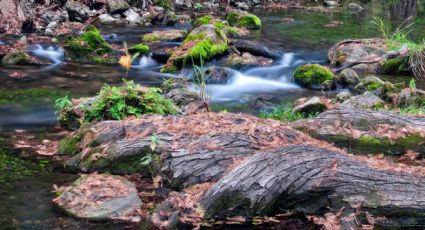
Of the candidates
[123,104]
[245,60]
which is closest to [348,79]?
[245,60]

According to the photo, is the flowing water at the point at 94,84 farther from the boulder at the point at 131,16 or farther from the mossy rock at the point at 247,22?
the boulder at the point at 131,16

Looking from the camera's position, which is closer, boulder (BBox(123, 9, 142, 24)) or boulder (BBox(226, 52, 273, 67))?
boulder (BBox(226, 52, 273, 67))

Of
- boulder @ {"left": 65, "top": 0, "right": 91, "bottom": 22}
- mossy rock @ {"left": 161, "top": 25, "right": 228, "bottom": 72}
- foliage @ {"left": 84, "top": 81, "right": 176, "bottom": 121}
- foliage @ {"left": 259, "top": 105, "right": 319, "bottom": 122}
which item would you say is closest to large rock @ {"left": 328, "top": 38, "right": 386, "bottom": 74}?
mossy rock @ {"left": 161, "top": 25, "right": 228, "bottom": 72}

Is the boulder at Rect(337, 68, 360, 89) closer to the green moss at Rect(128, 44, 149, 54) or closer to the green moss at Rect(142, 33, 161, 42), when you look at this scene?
the green moss at Rect(128, 44, 149, 54)

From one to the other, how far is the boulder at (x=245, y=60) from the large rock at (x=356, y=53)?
218cm

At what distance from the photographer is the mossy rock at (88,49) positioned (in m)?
15.4

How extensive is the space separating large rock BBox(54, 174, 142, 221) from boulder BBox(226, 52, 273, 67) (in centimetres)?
983

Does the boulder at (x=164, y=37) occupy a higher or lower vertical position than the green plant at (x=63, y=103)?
higher

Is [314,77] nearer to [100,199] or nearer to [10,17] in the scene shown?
[100,199]

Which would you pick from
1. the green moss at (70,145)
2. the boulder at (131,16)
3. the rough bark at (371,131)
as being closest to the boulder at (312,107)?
the rough bark at (371,131)

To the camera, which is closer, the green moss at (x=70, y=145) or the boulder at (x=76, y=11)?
the green moss at (x=70, y=145)

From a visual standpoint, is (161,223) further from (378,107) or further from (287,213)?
(378,107)

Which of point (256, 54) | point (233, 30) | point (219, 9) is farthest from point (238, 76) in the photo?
point (219, 9)

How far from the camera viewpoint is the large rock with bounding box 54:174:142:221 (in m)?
5.29
